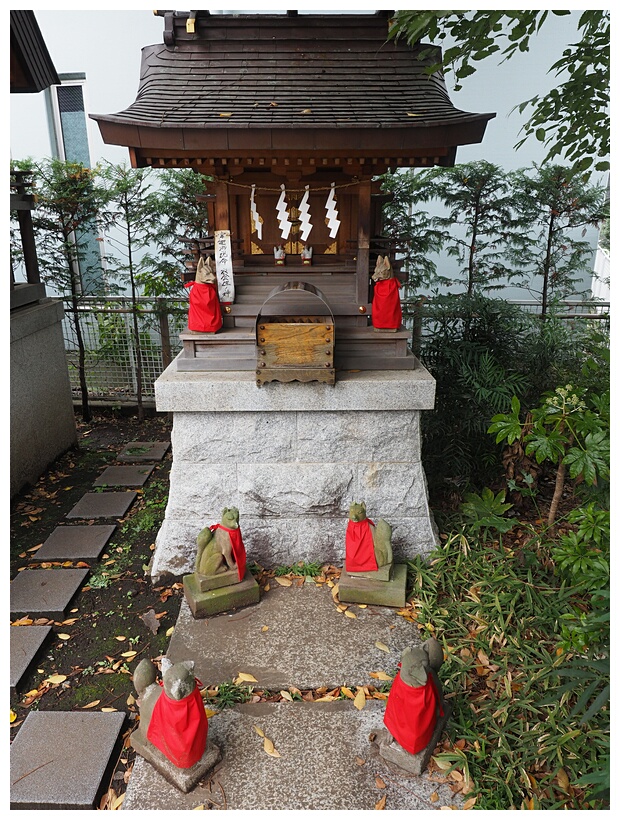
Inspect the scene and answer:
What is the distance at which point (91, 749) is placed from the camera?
330 centimetres

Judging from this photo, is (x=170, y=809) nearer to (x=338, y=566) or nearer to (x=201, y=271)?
(x=338, y=566)

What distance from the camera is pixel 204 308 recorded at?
4727 millimetres

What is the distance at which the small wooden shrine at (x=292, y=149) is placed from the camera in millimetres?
4062

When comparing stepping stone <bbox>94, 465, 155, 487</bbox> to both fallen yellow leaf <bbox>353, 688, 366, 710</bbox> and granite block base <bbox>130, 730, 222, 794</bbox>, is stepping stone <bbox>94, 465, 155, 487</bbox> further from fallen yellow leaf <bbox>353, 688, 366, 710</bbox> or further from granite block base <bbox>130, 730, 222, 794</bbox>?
fallen yellow leaf <bbox>353, 688, 366, 710</bbox>

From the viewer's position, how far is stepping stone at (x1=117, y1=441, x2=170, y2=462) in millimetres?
7176

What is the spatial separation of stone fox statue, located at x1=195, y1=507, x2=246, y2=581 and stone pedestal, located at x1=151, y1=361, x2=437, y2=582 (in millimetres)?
503

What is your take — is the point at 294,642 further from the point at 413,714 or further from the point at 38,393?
the point at 38,393

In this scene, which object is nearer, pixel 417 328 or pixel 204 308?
pixel 204 308

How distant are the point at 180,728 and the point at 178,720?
0.05m

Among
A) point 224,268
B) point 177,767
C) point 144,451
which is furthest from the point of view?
point 144,451

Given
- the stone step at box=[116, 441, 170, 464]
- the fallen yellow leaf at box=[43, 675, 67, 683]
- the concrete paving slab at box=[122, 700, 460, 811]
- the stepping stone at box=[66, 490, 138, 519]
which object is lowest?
the concrete paving slab at box=[122, 700, 460, 811]

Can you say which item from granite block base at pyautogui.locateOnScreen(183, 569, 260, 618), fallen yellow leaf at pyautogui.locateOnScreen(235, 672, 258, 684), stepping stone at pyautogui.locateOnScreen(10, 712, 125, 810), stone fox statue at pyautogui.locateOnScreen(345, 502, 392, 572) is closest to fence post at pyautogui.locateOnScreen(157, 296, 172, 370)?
granite block base at pyautogui.locateOnScreen(183, 569, 260, 618)

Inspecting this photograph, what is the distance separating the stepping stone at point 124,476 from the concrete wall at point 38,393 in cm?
80

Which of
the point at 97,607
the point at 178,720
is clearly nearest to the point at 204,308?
the point at 97,607
